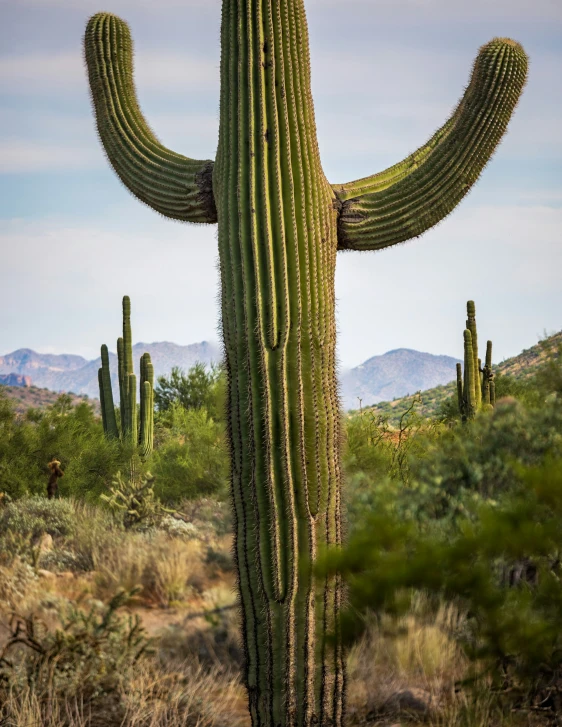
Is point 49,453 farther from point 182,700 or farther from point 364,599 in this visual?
point 364,599

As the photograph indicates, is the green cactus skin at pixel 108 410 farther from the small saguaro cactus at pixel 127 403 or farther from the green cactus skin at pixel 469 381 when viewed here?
the green cactus skin at pixel 469 381

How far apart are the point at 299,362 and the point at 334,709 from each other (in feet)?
7.66

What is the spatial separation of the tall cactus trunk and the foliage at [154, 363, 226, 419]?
21.9 meters

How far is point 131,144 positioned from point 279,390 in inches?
118

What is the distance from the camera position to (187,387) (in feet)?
97.6

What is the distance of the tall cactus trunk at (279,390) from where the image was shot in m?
5.52

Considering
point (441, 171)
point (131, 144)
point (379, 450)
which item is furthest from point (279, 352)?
point (379, 450)

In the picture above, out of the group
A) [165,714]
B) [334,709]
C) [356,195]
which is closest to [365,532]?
[334,709]

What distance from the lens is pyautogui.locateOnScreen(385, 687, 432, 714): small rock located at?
20.3 ft

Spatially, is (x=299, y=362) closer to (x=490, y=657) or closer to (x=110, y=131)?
(x=490, y=657)

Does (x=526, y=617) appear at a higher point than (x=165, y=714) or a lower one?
higher

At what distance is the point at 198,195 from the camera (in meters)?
6.59

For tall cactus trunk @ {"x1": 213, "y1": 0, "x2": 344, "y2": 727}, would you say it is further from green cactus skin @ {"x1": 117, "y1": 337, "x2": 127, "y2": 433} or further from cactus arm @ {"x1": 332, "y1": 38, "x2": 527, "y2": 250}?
green cactus skin @ {"x1": 117, "y1": 337, "x2": 127, "y2": 433}

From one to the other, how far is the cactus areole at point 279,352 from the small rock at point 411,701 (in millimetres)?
660
